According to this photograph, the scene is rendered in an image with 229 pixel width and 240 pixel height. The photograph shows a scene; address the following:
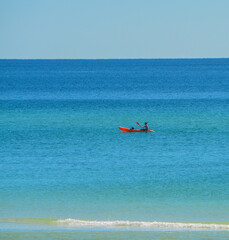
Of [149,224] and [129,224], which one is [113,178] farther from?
[149,224]

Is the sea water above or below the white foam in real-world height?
above

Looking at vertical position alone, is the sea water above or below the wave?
above

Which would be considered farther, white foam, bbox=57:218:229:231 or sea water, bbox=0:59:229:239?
sea water, bbox=0:59:229:239

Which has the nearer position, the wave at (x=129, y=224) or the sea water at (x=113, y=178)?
the wave at (x=129, y=224)

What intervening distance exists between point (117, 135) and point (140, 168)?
1451 centimetres

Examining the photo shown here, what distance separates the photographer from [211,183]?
1211 inches

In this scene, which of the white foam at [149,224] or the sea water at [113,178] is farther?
the sea water at [113,178]

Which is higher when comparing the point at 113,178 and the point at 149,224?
the point at 113,178

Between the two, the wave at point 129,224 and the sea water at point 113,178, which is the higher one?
the sea water at point 113,178

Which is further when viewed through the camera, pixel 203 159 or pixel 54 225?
pixel 203 159

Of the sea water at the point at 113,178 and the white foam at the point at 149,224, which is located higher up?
the sea water at the point at 113,178

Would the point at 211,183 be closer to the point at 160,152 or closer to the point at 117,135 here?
the point at 160,152

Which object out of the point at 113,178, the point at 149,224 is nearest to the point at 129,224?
the point at 149,224

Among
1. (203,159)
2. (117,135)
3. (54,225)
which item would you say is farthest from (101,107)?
(54,225)
